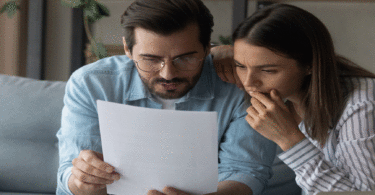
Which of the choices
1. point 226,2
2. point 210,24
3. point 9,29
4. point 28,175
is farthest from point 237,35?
point 9,29

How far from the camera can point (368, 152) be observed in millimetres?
1022

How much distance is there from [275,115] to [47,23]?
3224 mm

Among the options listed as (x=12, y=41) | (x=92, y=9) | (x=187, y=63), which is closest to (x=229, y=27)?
(x=92, y=9)

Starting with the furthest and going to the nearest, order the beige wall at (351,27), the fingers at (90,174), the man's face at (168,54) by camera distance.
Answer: the beige wall at (351,27)
the man's face at (168,54)
the fingers at (90,174)

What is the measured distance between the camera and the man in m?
1.20

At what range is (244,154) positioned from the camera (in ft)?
4.17

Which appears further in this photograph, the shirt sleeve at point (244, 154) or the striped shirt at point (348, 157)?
the shirt sleeve at point (244, 154)

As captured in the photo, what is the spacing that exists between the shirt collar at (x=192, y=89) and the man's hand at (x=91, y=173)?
35 cm

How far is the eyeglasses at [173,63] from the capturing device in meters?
1.21

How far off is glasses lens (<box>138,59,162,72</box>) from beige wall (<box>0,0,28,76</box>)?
8.86 ft

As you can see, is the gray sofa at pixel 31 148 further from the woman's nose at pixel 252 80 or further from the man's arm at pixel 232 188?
the woman's nose at pixel 252 80

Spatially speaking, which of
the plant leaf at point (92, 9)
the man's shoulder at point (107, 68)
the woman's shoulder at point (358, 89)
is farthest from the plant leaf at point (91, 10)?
the woman's shoulder at point (358, 89)

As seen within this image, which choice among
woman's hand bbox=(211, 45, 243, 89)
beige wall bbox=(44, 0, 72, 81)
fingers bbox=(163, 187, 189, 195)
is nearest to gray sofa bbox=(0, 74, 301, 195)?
woman's hand bbox=(211, 45, 243, 89)

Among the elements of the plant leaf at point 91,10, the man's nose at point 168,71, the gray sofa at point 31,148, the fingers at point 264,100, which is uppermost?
the plant leaf at point 91,10
